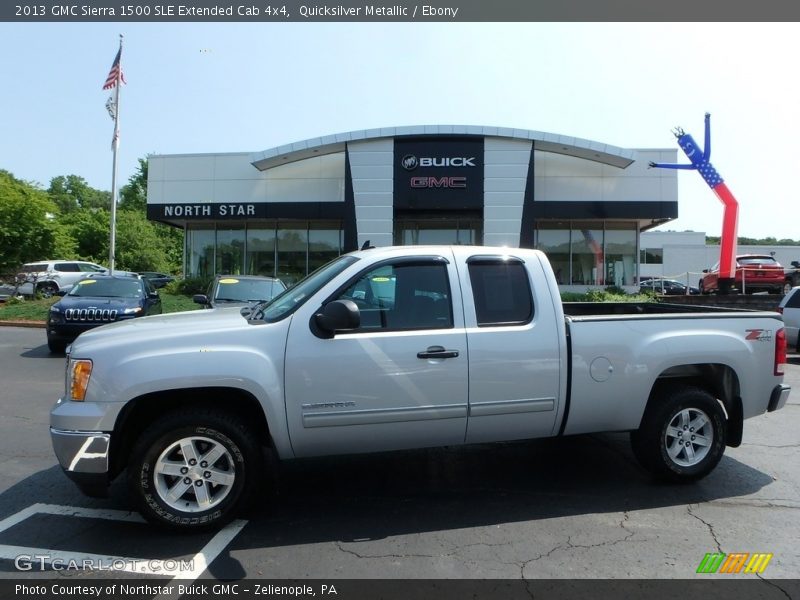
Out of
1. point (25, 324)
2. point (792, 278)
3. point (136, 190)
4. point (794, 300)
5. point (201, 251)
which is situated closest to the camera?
point (794, 300)

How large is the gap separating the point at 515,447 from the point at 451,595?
9.29 ft

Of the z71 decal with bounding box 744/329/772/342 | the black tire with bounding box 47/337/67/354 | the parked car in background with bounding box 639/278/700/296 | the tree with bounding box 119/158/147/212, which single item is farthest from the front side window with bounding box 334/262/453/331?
Result: the tree with bounding box 119/158/147/212

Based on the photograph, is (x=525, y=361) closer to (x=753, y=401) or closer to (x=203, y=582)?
(x=753, y=401)

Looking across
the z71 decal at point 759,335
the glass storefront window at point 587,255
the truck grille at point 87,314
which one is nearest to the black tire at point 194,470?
the z71 decal at point 759,335

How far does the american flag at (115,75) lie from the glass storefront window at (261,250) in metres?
7.54

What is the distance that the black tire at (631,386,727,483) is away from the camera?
4637 millimetres

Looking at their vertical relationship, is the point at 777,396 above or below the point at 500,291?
below

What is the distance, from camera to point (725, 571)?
3.42m

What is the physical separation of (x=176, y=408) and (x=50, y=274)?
27250 millimetres

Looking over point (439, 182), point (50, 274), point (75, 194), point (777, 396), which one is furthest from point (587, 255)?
point (75, 194)

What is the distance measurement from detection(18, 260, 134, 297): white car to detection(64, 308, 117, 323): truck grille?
1073 cm

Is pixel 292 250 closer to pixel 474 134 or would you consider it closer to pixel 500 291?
pixel 474 134

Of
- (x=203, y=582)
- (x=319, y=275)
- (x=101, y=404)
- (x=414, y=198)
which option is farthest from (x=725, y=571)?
(x=414, y=198)

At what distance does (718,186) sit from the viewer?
23594 millimetres
